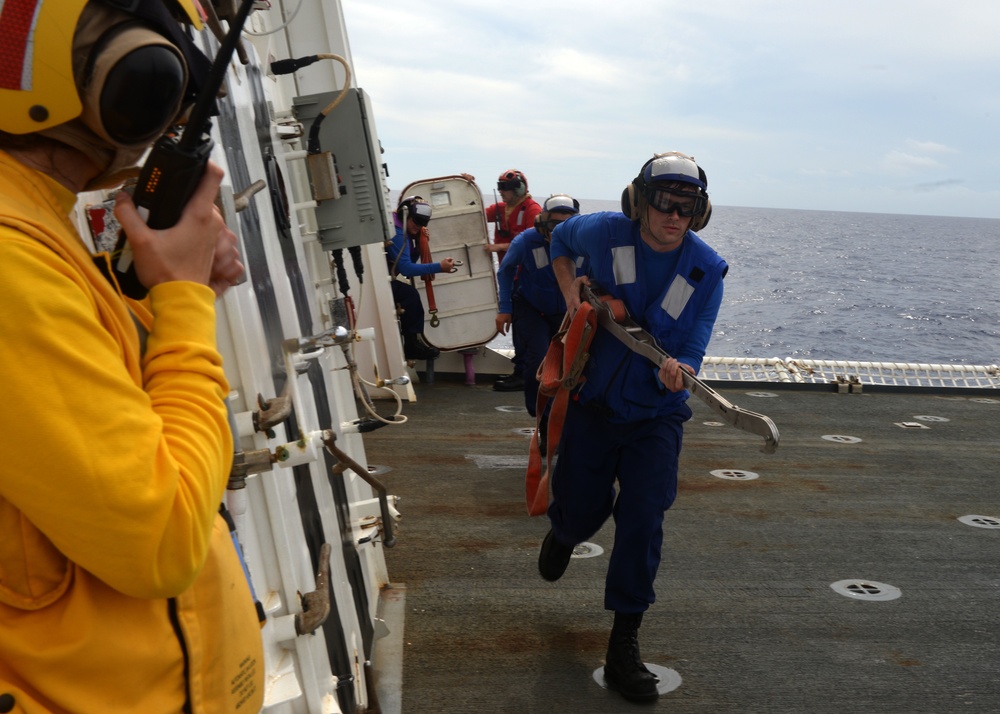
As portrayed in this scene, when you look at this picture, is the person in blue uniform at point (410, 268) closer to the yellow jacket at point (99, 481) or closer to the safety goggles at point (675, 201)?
the safety goggles at point (675, 201)

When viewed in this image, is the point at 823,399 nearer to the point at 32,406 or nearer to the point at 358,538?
the point at 358,538

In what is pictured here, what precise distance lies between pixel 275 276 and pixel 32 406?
1610 millimetres

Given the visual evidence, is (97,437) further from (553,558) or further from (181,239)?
(553,558)

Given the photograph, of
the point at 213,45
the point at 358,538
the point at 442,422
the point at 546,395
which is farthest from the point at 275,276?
the point at 442,422

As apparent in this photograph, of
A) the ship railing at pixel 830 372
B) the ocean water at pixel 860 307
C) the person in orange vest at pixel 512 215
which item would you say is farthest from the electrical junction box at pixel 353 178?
the ocean water at pixel 860 307

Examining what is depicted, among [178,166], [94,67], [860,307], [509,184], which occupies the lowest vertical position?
[860,307]

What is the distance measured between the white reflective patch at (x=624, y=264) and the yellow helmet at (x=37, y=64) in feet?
9.69

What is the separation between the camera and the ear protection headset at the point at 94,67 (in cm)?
95

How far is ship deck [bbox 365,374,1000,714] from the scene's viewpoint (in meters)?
3.51

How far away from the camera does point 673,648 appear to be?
12.6ft

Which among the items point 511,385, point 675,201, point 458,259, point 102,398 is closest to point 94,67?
point 102,398

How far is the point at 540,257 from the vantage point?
22.8 feet

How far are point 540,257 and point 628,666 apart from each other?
3.97 metres

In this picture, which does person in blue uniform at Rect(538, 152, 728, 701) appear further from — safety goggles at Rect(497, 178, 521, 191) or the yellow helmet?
safety goggles at Rect(497, 178, 521, 191)
